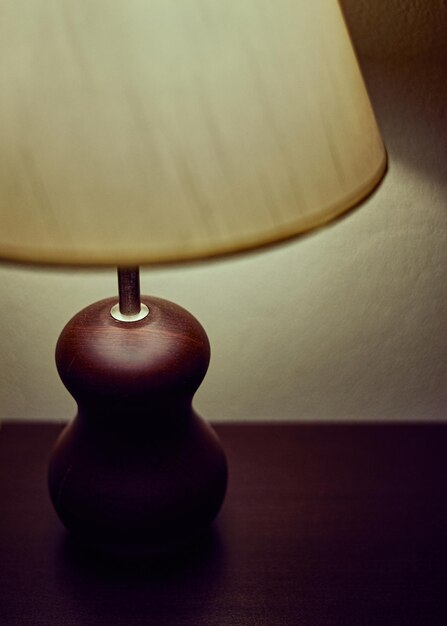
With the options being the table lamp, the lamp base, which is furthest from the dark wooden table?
the table lamp

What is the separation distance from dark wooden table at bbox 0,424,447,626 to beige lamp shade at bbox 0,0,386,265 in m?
0.36

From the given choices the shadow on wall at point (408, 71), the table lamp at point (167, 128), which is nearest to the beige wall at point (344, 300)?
the shadow on wall at point (408, 71)

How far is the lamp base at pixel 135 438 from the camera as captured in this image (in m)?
0.63

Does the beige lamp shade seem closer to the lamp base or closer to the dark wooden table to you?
the lamp base

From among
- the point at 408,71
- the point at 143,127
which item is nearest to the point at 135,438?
the point at 143,127

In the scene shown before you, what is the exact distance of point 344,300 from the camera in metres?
0.89

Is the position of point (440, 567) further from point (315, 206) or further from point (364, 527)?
point (315, 206)

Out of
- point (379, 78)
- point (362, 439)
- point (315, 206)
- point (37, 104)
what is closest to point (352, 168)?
point (315, 206)

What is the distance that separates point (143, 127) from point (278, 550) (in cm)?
45

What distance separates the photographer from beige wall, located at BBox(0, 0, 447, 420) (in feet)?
2.55

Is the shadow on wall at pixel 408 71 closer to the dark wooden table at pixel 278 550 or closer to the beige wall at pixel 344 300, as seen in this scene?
the beige wall at pixel 344 300

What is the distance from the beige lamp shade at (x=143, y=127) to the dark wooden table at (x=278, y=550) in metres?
0.36

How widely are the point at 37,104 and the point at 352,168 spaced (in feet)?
0.67

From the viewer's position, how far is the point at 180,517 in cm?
68
